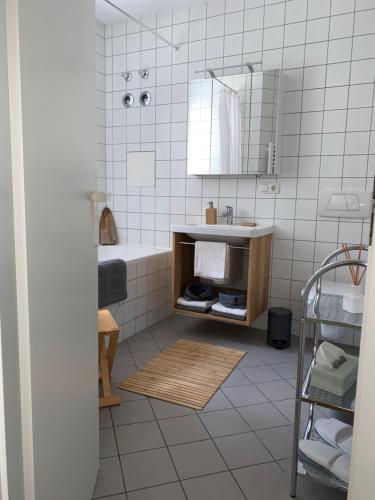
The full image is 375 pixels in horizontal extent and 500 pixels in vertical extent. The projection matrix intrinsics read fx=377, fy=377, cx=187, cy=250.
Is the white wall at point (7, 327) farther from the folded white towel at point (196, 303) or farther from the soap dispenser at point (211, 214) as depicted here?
the soap dispenser at point (211, 214)

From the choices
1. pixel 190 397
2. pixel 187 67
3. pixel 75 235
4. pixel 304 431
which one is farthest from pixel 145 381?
pixel 187 67

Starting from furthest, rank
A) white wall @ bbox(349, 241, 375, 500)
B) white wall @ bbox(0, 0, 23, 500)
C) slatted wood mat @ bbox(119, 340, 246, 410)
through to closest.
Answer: slatted wood mat @ bbox(119, 340, 246, 410)
white wall @ bbox(0, 0, 23, 500)
white wall @ bbox(349, 241, 375, 500)

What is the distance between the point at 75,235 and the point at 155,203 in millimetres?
2322

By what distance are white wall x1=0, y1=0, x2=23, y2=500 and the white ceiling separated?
268 centimetres

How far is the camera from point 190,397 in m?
2.03

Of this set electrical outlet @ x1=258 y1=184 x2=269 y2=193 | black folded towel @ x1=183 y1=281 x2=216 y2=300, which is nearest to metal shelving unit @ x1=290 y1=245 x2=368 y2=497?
black folded towel @ x1=183 y1=281 x2=216 y2=300

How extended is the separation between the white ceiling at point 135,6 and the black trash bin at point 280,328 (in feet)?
8.30

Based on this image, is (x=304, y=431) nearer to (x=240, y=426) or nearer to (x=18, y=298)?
(x=240, y=426)

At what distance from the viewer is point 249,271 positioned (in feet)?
8.54

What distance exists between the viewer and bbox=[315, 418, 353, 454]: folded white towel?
140 cm

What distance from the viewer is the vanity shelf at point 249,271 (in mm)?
2637

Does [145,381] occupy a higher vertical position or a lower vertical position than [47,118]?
lower

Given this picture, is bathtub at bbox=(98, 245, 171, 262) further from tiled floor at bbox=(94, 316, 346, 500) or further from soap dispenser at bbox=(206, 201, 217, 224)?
tiled floor at bbox=(94, 316, 346, 500)

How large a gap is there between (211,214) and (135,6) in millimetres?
1816
